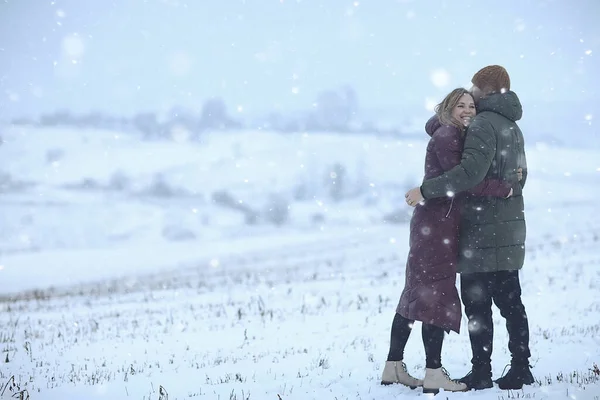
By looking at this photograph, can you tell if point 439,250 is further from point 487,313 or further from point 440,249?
point 487,313

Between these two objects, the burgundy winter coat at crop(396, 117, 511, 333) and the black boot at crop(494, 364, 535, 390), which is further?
the black boot at crop(494, 364, 535, 390)

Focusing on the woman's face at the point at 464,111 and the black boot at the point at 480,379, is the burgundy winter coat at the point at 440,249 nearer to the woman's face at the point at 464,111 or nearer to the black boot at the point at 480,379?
the woman's face at the point at 464,111

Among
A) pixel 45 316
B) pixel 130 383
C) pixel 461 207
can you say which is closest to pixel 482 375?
pixel 461 207

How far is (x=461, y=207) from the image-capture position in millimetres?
4645

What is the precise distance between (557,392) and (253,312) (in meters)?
8.30

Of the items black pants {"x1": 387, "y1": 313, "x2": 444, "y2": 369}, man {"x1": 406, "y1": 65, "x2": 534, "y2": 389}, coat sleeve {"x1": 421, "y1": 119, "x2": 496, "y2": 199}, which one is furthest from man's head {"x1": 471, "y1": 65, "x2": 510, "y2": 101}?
black pants {"x1": 387, "y1": 313, "x2": 444, "y2": 369}

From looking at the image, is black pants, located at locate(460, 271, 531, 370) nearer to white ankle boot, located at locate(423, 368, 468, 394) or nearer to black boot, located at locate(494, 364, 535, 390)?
black boot, located at locate(494, 364, 535, 390)

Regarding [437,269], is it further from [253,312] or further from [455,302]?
[253,312]

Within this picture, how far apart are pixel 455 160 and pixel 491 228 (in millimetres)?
639

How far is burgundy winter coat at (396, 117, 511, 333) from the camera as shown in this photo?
448 cm

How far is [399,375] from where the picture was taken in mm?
4801

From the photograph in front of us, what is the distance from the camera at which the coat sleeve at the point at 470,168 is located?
4.34m

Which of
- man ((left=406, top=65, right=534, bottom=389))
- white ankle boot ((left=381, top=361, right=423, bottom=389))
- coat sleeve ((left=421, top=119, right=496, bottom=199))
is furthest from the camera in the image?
white ankle boot ((left=381, top=361, right=423, bottom=389))

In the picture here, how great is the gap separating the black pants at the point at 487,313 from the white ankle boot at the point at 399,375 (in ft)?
1.80
